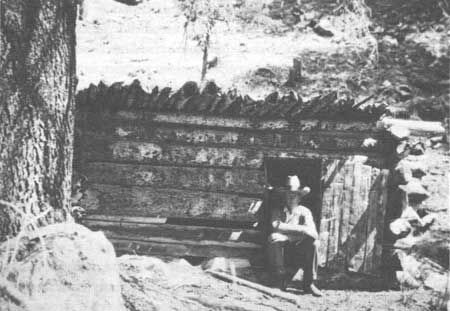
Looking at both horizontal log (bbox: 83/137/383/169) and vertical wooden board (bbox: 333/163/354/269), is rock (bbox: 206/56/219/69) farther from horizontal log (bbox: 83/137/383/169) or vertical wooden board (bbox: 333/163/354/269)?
vertical wooden board (bbox: 333/163/354/269)

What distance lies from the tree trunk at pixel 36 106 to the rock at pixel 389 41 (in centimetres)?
1302

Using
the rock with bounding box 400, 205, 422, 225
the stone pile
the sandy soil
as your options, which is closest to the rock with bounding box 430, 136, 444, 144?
the sandy soil

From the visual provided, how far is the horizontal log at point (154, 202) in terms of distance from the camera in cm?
795

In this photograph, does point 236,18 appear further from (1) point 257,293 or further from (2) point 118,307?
(2) point 118,307

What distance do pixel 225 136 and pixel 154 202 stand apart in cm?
145

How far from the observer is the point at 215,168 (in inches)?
317

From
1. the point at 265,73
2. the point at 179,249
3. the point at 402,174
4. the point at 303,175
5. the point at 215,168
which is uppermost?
the point at 265,73

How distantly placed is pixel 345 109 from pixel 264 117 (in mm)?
1192

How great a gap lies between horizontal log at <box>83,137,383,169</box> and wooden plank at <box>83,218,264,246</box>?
0.97 m

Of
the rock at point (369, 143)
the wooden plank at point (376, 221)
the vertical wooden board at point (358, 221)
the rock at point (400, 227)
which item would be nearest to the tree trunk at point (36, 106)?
the vertical wooden board at point (358, 221)

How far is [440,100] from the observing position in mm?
13031

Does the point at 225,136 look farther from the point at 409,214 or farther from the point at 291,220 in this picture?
the point at 409,214

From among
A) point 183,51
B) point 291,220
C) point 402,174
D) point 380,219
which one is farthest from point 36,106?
point 183,51

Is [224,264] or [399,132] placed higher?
[399,132]
